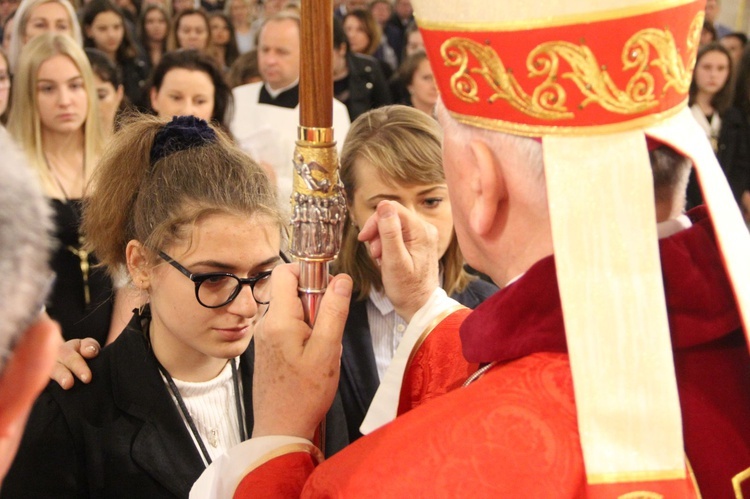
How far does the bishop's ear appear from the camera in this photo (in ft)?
4.56

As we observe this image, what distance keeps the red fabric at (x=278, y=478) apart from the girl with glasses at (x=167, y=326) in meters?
0.64

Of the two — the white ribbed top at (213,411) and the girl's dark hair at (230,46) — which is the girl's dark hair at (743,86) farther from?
the white ribbed top at (213,411)

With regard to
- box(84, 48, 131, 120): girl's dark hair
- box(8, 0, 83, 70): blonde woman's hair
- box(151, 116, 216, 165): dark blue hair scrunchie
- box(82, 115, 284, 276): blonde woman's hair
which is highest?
box(8, 0, 83, 70): blonde woman's hair

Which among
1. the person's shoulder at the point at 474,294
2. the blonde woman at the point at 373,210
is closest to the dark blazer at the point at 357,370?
the blonde woman at the point at 373,210

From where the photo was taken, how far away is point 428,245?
2037mm

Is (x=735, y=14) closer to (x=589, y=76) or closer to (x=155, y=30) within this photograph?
(x=155, y=30)

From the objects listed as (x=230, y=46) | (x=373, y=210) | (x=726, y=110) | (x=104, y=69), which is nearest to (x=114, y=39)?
(x=230, y=46)

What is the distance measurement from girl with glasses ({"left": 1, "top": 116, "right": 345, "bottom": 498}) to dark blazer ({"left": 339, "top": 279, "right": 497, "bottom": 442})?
381 mm

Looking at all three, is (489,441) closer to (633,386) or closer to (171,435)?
(633,386)

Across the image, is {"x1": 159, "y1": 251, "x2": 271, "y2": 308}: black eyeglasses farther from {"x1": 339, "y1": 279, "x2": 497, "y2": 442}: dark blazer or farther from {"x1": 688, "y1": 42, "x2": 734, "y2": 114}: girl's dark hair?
{"x1": 688, "y1": 42, "x2": 734, "y2": 114}: girl's dark hair

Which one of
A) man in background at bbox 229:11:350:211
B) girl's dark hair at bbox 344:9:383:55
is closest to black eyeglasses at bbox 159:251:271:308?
man in background at bbox 229:11:350:211

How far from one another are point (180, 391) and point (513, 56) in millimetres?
1317

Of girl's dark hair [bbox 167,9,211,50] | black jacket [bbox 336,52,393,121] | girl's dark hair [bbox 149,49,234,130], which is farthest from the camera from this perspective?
girl's dark hair [bbox 167,9,211,50]

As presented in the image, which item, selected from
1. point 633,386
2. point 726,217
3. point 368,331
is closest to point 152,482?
point 368,331
